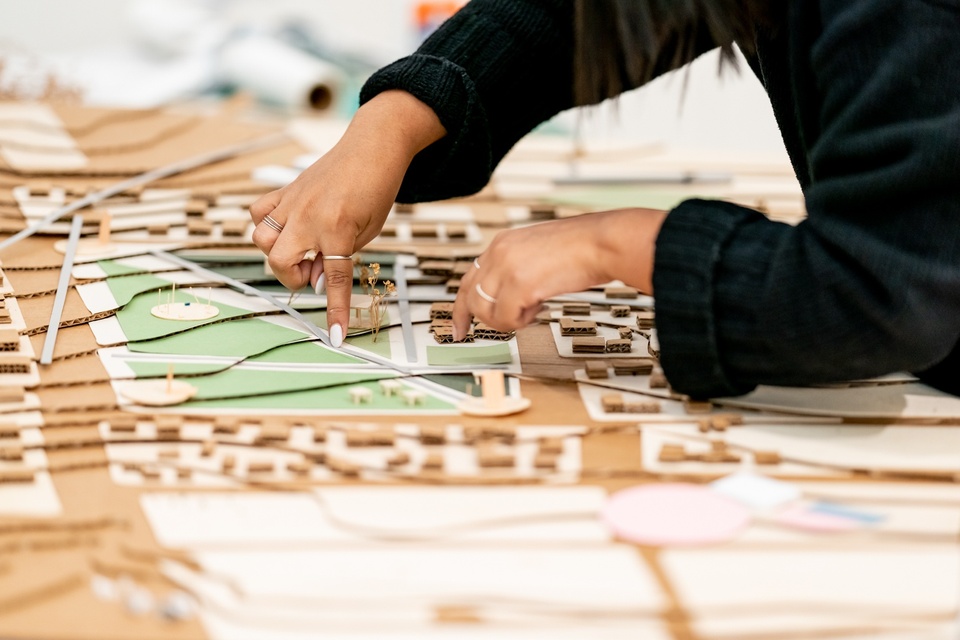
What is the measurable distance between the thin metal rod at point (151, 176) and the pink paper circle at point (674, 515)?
92 cm

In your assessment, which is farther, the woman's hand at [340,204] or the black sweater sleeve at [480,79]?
the black sweater sleeve at [480,79]

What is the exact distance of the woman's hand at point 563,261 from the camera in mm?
1079

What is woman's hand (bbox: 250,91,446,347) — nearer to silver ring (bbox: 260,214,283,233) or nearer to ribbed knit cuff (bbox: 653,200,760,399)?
silver ring (bbox: 260,214,283,233)

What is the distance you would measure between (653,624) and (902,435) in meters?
0.40

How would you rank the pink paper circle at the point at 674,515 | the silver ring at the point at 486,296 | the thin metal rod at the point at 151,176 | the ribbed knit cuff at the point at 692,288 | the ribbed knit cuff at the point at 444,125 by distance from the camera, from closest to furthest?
1. the pink paper circle at the point at 674,515
2. the ribbed knit cuff at the point at 692,288
3. the silver ring at the point at 486,296
4. the ribbed knit cuff at the point at 444,125
5. the thin metal rod at the point at 151,176

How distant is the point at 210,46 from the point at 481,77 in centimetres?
167

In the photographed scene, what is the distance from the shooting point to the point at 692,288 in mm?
1025

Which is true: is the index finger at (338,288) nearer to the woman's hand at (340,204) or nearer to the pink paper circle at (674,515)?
the woman's hand at (340,204)

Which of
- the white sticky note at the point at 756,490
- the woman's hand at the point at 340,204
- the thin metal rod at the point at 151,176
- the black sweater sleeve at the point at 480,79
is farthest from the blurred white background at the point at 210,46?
the white sticky note at the point at 756,490

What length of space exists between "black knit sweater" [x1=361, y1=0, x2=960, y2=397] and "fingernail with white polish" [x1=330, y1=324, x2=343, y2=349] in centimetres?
35

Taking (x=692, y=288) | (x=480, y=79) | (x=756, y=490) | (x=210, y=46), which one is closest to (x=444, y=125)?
(x=480, y=79)

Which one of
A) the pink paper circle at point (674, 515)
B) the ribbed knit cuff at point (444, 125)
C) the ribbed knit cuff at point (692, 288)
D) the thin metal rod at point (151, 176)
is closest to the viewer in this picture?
the pink paper circle at point (674, 515)

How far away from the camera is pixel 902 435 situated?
1060mm

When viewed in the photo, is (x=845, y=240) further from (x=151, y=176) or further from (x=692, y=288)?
(x=151, y=176)
